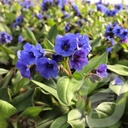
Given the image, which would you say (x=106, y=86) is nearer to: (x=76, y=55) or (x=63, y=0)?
(x=76, y=55)

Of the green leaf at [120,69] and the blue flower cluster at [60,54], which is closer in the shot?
the blue flower cluster at [60,54]

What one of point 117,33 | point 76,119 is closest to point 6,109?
point 76,119

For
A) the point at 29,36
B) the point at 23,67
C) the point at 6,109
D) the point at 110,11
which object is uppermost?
the point at 23,67

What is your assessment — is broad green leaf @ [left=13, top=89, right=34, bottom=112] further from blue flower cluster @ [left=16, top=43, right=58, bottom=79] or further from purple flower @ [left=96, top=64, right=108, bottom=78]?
purple flower @ [left=96, top=64, right=108, bottom=78]

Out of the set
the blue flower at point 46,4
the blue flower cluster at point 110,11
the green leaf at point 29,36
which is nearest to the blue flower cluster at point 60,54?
the green leaf at point 29,36

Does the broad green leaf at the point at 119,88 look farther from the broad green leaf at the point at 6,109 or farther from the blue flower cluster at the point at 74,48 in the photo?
the broad green leaf at the point at 6,109

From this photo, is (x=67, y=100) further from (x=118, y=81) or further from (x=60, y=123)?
(x=118, y=81)

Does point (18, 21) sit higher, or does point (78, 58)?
point (78, 58)
